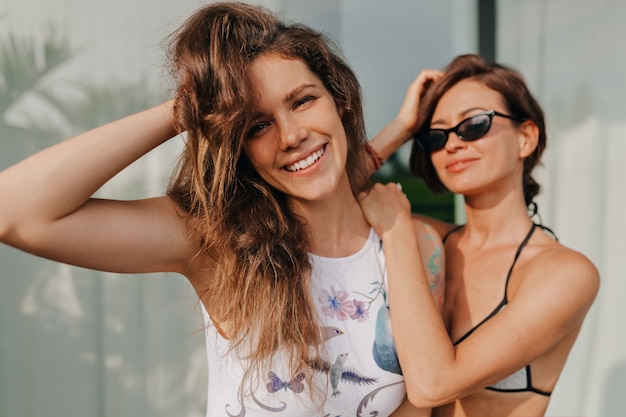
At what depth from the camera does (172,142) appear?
9.78 ft

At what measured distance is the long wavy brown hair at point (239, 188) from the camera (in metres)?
1.38

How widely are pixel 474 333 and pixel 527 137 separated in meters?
0.74

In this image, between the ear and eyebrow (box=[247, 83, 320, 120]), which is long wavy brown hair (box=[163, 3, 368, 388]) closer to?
eyebrow (box=[247, 83, 320, 120])

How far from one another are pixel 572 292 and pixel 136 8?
2229 mm

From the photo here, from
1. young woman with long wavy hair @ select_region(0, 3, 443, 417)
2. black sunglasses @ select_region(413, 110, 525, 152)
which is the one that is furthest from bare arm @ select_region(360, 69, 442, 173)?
young woman with long wavy hair @ select_region(0, 3, 443, 417)

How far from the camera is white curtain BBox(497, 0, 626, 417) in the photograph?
11.3 feet

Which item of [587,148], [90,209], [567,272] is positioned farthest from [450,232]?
[587,148]

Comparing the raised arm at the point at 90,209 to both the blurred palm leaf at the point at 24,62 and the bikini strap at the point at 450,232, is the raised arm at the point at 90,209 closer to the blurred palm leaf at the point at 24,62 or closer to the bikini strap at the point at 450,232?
the bikini strap at the point at 450,232

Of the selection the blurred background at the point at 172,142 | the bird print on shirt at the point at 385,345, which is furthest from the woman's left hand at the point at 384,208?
the blurred background at the point at 172,142

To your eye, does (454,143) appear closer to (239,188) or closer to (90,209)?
(239,188)

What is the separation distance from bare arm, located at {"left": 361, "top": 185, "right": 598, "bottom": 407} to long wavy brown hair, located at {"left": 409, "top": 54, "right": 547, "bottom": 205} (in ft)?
1.37

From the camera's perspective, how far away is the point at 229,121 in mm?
1364

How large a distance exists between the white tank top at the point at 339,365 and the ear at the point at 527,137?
740 mm

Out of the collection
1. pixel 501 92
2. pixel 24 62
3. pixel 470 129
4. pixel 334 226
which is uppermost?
pixel 24 62
